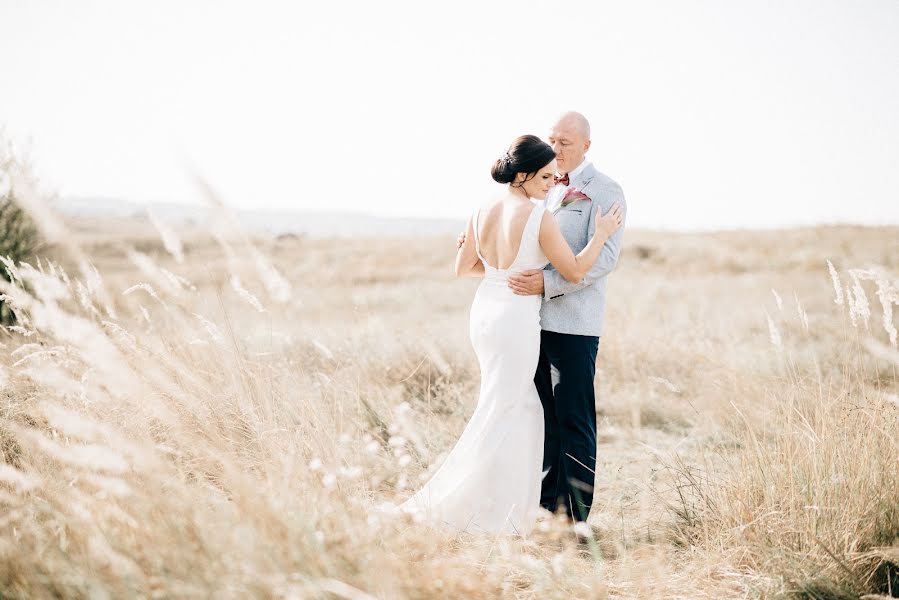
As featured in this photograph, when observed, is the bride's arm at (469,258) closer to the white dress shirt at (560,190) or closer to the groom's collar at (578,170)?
the white dress shirt at (560,190)

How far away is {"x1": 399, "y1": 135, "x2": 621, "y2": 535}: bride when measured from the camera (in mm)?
3428

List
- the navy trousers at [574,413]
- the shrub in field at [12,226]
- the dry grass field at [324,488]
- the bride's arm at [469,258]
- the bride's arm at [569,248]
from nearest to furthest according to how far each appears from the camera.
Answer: the dry grass field at [324,488], the bride's arm at [569,248], the navy trousers at [574,413], the bride's arm at [469,258], the shrub in field at [12,226]

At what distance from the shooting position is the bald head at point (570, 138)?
146 inches

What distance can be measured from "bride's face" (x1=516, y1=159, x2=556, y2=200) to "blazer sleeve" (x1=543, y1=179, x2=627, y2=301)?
310 mm

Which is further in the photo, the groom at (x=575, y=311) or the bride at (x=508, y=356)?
the groom at (x=575, y=311)

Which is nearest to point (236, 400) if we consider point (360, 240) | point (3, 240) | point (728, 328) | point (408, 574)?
point (408, 574)

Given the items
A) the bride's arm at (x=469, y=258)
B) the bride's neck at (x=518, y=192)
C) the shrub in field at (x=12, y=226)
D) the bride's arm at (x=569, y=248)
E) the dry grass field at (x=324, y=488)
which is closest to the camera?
the dry grass field at (x=324, y=488)

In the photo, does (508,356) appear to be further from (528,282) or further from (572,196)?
(572,196)

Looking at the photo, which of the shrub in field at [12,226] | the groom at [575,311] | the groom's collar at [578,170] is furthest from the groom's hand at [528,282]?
the shrub in field at [12,226]

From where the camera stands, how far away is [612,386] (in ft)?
22.7

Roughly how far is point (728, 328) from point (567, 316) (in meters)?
6.97

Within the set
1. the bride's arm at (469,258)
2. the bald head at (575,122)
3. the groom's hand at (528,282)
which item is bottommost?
the groom's hand at (528,282)

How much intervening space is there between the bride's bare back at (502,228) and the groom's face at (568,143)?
19.0 inches

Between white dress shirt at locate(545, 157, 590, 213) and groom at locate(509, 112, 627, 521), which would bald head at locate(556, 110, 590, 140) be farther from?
white dress shirt at locate(545, 157, 590, 213)
